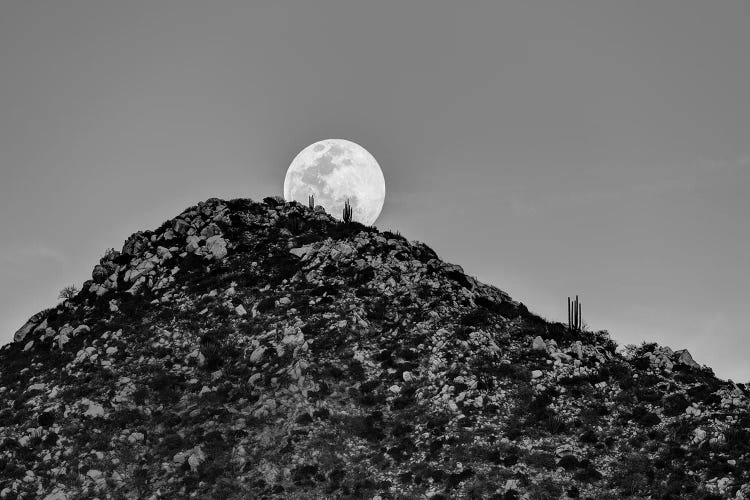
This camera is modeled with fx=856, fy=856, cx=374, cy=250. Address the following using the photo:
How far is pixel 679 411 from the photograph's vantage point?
49000mm

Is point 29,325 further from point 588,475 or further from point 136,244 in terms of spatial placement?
point 588,475

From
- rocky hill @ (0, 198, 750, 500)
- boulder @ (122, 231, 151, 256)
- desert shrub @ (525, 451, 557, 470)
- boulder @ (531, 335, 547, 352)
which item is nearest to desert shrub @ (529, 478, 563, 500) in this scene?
rocky hill @ (0, 198, 750, 500)

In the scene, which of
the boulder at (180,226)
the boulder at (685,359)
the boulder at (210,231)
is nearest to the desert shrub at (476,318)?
the boulder at (685,359)

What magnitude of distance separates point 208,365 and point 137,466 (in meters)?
9.17

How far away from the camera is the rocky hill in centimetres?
4547

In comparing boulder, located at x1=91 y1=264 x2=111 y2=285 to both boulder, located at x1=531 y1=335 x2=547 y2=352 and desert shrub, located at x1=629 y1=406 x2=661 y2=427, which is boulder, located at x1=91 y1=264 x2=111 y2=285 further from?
desert shrub, located at x1=629 y1=406 x2=661 y2=427

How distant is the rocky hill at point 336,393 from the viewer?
149ft

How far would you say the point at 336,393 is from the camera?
51.9 m

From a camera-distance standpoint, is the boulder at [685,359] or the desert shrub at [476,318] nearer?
the boulder at [685,359]

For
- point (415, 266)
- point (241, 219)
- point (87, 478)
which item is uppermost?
point (241, 219)

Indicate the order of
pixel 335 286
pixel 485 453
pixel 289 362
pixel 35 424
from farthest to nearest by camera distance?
pixel 335 286, pixel 289 362, pixel 35 424, pixel 485 453

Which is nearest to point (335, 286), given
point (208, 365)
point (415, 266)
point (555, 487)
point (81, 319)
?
point (415, 266)

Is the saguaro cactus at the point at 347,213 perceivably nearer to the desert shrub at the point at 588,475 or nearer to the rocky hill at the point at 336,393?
the rocky hill at the point at 336,393

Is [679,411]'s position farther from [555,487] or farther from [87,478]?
[87,478]
